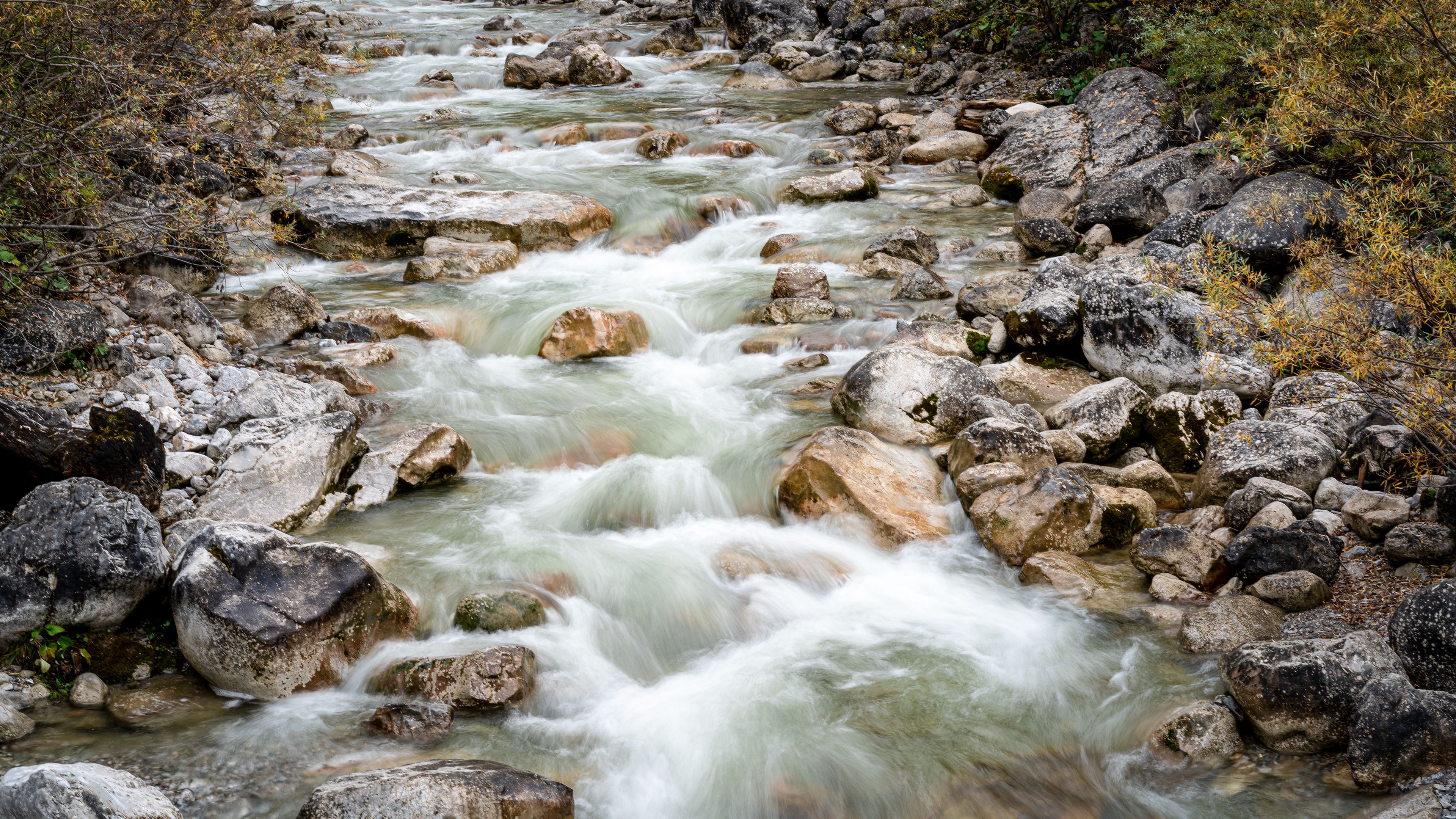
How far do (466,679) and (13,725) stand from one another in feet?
6.42

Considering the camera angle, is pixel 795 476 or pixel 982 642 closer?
pixel 982 642

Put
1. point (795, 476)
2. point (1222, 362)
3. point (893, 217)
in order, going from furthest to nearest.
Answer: point (893, 217) → point (1222, 362) → point (795, 476)

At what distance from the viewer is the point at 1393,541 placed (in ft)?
16.7

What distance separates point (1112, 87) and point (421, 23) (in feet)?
63.3

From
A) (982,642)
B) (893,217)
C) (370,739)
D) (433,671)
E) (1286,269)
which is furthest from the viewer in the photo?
(893,217)

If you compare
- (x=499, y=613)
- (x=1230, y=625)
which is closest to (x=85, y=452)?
(x=499, y=613)

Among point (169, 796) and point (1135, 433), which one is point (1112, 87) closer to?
point (1135, 433)

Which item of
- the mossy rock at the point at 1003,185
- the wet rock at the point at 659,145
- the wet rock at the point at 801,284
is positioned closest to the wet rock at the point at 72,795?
the wet rock at the point at 801,284

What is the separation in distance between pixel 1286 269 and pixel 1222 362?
5.61 feet

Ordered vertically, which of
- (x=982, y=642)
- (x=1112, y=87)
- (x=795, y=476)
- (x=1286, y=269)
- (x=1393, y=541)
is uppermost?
(x=1112, y=87)

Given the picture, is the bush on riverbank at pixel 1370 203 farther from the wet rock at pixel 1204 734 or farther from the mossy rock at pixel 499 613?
the mossy rock at pixel 499 613

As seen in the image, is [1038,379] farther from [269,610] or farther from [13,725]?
[13,725]

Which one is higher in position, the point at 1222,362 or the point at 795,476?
the point at 1222,362

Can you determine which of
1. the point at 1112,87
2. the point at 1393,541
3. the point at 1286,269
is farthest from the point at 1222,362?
the point at 1112,87
